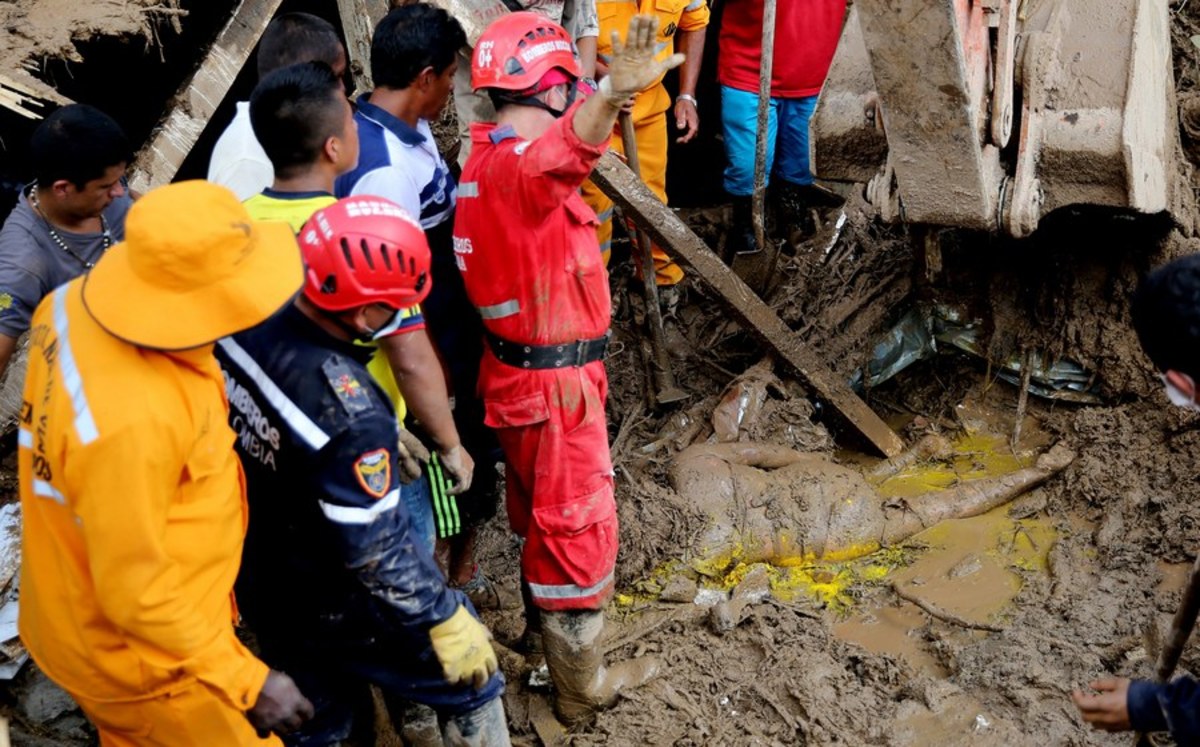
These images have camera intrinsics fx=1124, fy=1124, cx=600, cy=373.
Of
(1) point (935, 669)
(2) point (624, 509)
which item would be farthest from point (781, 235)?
(1) point (935, 669)

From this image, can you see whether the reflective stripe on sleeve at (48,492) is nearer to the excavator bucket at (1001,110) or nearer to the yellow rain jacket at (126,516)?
the yellow rain jacket at (126,516)

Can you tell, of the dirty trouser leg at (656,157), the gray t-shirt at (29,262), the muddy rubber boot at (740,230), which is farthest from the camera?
the muddy rubber boot at (740,230)

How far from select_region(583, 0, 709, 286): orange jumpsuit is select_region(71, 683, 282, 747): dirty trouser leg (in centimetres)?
327

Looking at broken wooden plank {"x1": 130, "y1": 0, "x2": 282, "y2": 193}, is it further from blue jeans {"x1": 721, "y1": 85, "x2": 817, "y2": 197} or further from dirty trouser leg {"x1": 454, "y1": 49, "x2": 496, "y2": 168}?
blue jeans {"x1": 721, "y1": 85, "x2": 817, "y2": 197}

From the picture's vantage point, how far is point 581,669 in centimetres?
373

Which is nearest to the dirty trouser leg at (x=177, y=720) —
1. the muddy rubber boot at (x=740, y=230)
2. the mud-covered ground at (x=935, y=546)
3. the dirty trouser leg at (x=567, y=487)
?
the dirty trouser leg at (x=567, y=487)

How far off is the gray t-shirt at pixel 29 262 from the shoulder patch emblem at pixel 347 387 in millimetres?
1264

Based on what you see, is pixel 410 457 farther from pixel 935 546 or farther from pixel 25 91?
pixel 935 546

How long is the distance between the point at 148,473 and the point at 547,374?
1584mm

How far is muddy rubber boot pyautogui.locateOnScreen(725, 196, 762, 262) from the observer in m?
6.45

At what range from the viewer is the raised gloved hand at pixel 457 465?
3448 mm

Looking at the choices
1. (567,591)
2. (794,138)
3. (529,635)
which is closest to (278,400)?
(567,591)

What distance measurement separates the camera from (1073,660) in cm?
381

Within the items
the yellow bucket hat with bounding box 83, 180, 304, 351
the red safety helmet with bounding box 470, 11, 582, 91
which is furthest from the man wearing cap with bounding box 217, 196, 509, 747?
the red safety helmet with bounding box 470, 11, 582, 91
